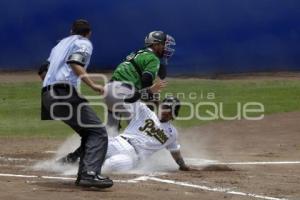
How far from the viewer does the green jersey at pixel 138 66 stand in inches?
357

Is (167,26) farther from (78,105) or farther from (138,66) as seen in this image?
(78,105)

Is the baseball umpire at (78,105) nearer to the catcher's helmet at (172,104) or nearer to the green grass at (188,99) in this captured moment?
the catcher's helmet at (172,104)

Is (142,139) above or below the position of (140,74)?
below

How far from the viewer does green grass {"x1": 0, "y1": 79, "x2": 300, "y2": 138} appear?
50.2 ft

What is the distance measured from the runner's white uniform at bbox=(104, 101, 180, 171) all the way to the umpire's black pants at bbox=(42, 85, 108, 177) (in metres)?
1.28

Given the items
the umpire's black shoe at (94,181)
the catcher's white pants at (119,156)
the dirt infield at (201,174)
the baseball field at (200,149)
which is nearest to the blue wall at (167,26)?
the baseball field at (200,149)

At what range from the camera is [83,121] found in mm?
7215

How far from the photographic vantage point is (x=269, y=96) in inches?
815

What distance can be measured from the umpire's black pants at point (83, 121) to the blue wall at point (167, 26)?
16895 mm

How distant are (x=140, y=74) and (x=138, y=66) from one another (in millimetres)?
97

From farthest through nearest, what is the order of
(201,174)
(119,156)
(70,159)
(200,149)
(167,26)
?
(167,26)
(200,149)
(70,159)
(201,174)
(119,156)

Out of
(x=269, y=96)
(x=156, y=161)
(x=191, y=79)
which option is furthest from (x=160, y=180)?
(x=191, y=79)

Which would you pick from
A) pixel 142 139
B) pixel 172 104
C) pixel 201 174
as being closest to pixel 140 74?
pixel 172 104

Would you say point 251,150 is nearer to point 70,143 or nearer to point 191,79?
point 70,143
